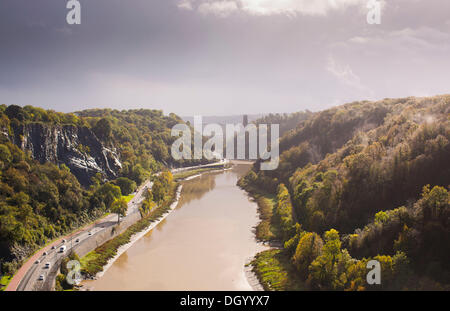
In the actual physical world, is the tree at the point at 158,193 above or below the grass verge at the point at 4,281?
above

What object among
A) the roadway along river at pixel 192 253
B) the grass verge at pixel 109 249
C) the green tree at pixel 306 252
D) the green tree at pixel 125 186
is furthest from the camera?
the green tree at pixel 125 186

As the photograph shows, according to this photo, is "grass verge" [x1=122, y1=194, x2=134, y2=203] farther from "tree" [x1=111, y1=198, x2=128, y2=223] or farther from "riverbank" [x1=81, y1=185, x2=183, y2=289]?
"tree" [x1=111, y1=198, x2=128, y2=223]

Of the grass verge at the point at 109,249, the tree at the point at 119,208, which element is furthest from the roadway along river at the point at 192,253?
the tree at the point at 119,208

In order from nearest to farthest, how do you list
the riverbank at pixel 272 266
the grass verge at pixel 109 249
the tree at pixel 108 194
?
the riverbank at pixel 272 266 < the grass verge at pixel 109 249 < the tree at pixel 108 194

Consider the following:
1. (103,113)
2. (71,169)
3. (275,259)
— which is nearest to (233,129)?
(103,113)

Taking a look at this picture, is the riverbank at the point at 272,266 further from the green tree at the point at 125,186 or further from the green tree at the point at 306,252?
the green tree at the point at 125,186

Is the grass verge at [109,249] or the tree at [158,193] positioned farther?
the tree at [158,193]

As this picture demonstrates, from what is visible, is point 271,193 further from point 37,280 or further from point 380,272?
point 37,280

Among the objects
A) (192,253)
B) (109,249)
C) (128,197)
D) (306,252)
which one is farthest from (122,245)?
(306,252)
